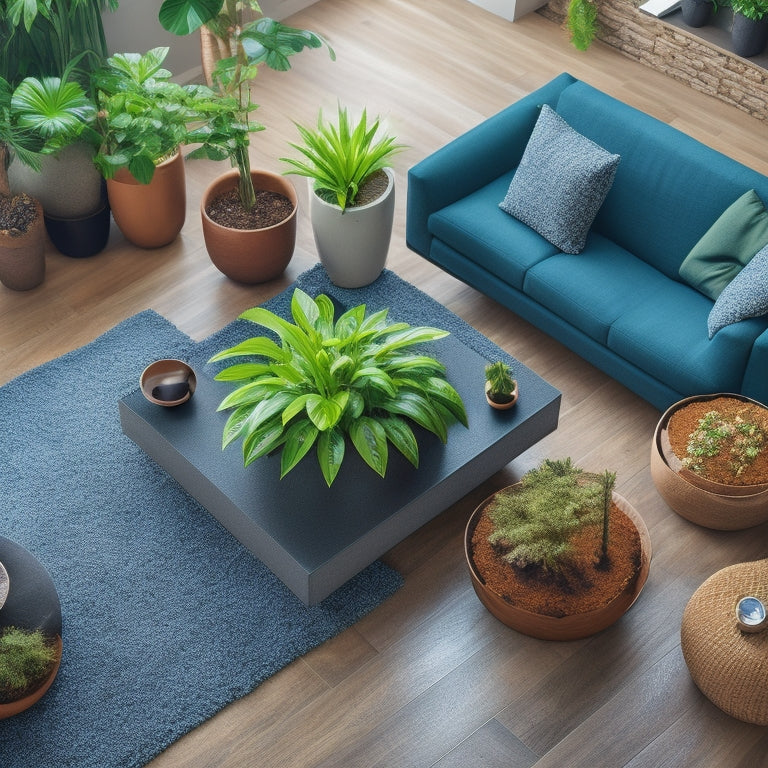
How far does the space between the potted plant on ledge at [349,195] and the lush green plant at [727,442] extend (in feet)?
5.12

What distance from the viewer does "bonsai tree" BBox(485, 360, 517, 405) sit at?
12.7 ft

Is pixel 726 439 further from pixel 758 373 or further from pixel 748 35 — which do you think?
pixel 748 35

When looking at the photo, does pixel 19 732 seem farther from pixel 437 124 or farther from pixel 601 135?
pixel 437 124

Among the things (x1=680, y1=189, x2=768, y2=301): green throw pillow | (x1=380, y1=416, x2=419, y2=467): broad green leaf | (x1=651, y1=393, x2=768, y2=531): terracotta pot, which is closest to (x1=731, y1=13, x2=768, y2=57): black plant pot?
(x1=680, y1=189, x2=768, y2=301): green throw pillow

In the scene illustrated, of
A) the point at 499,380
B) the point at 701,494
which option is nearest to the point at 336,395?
the point at 499,380

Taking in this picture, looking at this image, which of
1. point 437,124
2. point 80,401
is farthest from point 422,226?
point 80,401

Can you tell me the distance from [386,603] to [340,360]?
84 cm

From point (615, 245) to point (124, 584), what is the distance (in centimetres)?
237

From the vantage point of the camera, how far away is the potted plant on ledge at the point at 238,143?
4.33 meters

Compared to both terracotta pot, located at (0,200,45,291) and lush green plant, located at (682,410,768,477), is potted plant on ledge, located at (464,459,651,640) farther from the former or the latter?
terracotta pot, located at (0,200,45,291)

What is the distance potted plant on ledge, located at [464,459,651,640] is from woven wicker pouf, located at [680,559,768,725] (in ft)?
0.83

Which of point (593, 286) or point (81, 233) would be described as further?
point (81, 233)

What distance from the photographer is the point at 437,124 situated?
5.67 m

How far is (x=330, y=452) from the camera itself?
3631 mm
